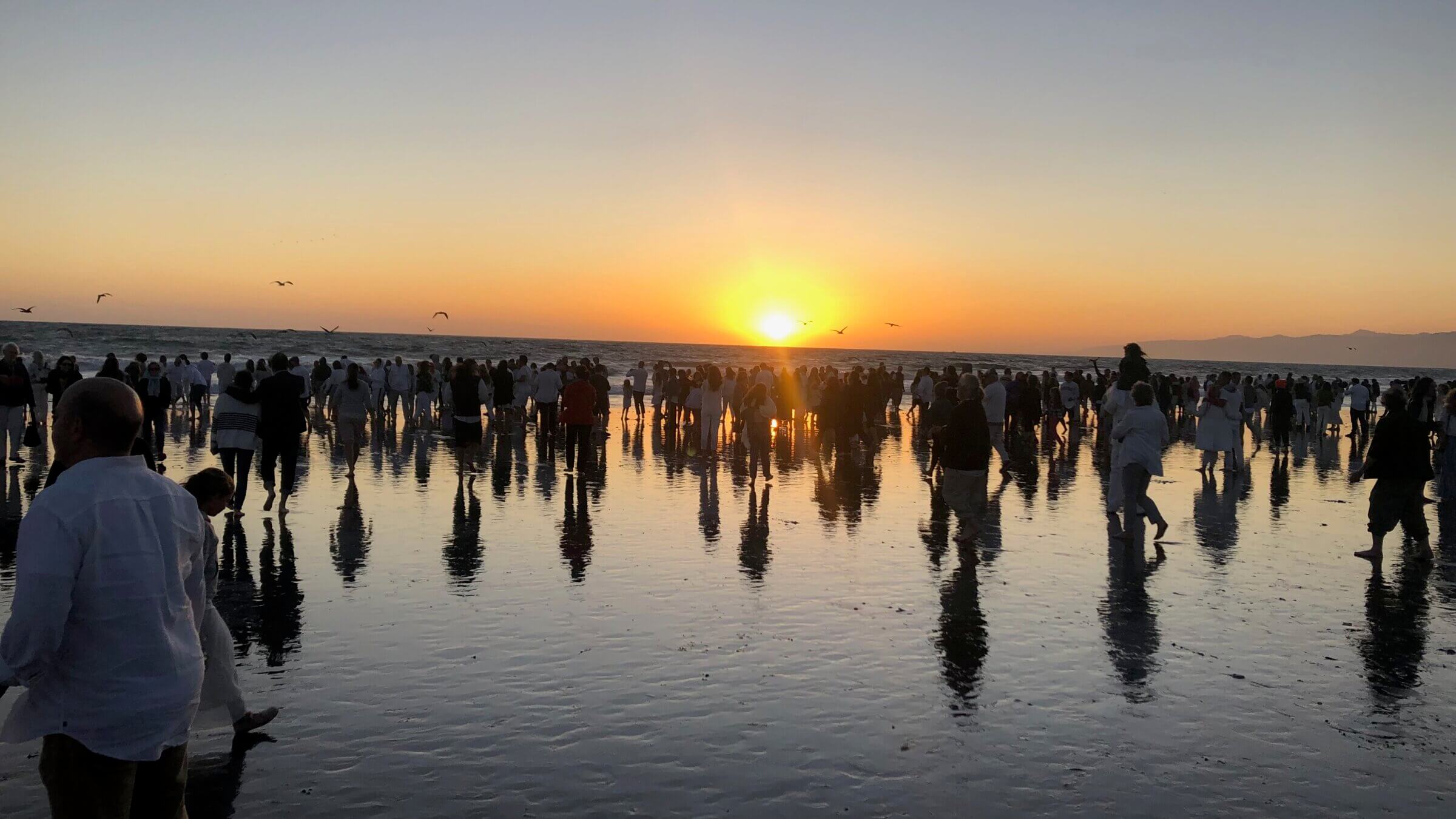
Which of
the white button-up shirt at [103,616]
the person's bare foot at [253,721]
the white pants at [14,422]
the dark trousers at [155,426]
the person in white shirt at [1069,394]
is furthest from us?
the person in white shirt at [1069,394]

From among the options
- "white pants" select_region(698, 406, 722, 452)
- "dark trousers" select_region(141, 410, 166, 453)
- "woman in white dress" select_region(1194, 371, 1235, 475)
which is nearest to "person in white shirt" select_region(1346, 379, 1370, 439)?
"woman in white dress" select_region(1194, 371, 1235, 475)

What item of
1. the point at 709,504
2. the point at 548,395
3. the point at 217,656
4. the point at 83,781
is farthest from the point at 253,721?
the point at 548,395

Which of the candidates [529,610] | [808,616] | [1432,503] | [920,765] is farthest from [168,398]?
[1432,503]

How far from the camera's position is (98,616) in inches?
127

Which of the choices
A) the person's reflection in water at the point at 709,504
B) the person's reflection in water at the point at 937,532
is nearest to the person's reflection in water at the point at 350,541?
the person's reflection in water at the point at 709,504

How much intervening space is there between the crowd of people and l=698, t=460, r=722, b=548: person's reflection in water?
0.78 metres

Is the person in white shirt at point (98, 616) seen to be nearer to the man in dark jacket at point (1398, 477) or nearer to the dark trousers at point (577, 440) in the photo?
the man in dark jacket at point (1398, 477)

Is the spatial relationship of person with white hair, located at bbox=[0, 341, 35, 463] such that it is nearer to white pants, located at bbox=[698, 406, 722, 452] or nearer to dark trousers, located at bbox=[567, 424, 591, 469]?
dark trousers, located at bbox=[567, 424, 591, 469]

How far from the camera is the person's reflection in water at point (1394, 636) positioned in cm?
709

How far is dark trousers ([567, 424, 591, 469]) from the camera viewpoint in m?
18.5

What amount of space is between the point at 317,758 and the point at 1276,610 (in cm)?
724

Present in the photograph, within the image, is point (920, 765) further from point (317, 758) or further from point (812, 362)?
point (812, 362)

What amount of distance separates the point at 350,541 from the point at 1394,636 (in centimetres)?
A: 907

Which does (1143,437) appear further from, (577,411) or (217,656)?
(217,656)
